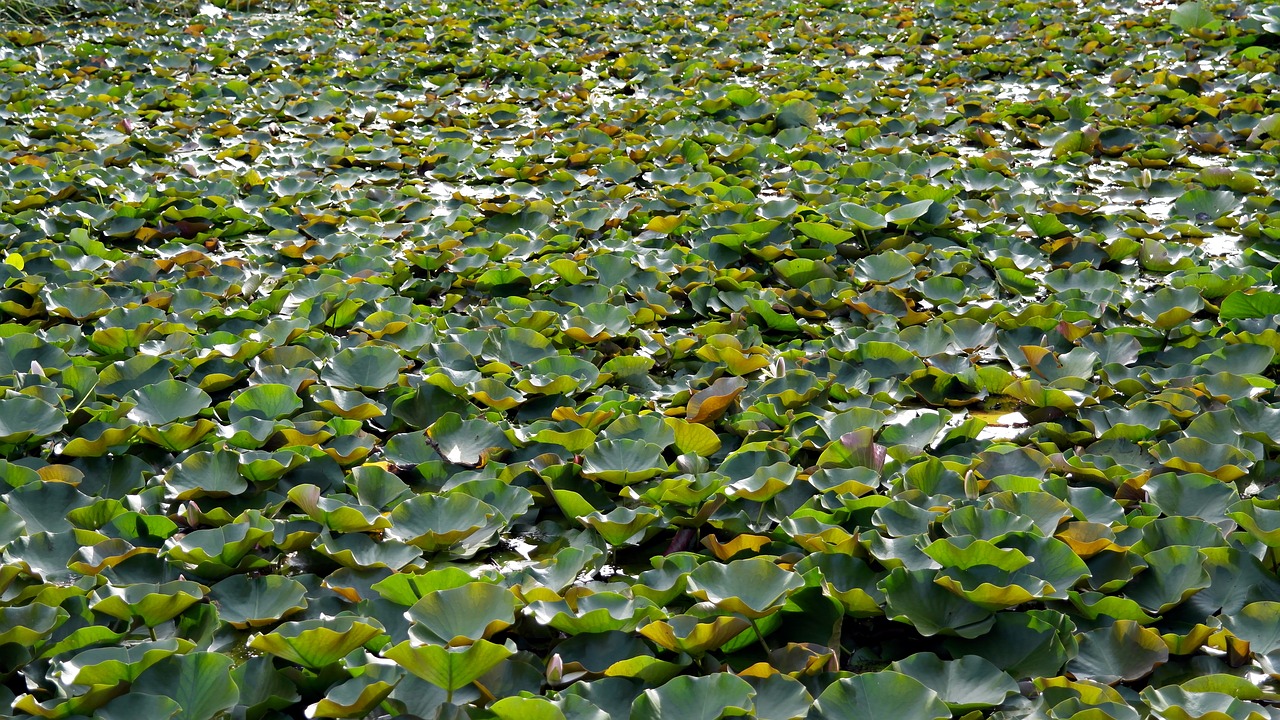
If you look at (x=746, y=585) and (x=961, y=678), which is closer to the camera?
(x=961, y=678)

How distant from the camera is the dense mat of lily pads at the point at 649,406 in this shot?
4.32ft

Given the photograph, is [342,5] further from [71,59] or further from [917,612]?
[917,612]

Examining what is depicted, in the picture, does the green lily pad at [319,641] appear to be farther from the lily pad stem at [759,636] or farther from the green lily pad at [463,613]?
the lily pad stem at [759,636]

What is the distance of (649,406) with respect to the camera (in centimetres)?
207

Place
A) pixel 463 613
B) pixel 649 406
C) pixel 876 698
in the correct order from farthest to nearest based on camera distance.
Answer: pixel 649 406 → pixel 463 613 → pixel 876 698

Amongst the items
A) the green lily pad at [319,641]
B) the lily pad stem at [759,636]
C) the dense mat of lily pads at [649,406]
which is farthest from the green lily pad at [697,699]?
the green lily pad at [319,641]

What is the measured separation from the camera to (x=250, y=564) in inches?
60.6

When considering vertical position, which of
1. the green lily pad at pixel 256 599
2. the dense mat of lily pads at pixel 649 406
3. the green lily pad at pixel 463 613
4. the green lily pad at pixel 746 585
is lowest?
the dense mat of lily pads at pixel 649 406

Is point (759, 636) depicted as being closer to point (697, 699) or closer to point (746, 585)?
point (746, 585)

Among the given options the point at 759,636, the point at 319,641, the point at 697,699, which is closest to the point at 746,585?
the point at 759,636

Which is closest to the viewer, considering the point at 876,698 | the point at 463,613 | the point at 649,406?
the point at 876,698

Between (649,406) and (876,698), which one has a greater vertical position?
(876,698)

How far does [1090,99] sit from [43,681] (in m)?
3.92

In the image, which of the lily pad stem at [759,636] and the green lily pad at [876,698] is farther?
the lily pad stem at [759,636]
